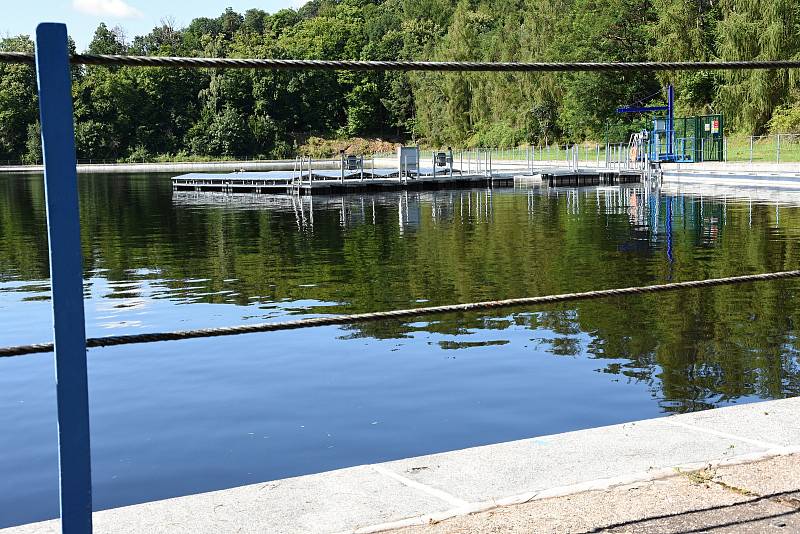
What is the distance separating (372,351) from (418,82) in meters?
86.4

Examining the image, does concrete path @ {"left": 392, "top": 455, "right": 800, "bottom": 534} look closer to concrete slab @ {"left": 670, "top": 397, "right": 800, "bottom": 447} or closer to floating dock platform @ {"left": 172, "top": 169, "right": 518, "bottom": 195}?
concrete slab @ {"left": 670, "top": 397, "right": 800, "bottom": 447}

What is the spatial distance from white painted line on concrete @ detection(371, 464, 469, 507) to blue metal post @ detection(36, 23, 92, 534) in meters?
1.11

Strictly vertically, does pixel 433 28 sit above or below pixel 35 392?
above

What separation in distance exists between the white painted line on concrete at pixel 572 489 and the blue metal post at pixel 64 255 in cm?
81

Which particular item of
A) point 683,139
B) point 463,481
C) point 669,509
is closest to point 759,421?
point 669,509

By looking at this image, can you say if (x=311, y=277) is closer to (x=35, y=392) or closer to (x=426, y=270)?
(x=426, y=270)

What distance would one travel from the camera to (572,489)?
299cm

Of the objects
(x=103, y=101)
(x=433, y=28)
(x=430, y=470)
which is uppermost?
(x=433, y=28)

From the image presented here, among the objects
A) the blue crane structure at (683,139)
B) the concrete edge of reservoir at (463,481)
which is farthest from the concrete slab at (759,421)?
the blue crane structure at (683,139)

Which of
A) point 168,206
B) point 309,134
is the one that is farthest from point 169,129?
point 168,206

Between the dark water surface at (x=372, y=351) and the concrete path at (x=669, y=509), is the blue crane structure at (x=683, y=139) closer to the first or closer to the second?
the dark water surface at (x=372, y=351)

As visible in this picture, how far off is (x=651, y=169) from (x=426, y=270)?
25.0 metres

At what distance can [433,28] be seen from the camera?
110 metres

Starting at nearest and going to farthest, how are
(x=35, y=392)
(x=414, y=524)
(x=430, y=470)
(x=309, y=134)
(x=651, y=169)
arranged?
(x=414, y=524)
(x=430, y=470)
(x=35, y=392)
(x=651, y=169)
(x=309, y=134)
